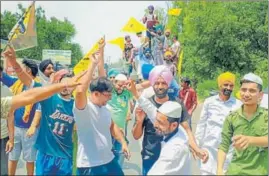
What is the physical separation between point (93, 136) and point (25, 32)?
1163 millimetres

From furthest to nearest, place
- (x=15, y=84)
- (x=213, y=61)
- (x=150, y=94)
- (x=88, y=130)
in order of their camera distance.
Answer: (x=213, y=61)
(x=15, y=84)
(x=150, y=94)
(x=88, y=130)

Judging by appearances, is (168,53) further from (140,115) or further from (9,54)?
(9,54)

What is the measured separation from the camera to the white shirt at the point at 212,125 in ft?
11.0

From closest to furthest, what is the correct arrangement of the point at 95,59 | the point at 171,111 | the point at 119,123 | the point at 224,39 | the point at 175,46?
the point at 171,111
the point at 95,59
the point at 119,123
the point at 224,39
the point at 175,46

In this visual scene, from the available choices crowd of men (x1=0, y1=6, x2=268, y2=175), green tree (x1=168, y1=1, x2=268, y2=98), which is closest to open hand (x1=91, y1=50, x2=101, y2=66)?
crowd of men (x1=0, y1=6, x2=268, y2=175)

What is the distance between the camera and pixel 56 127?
3.15 m

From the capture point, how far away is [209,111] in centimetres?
343

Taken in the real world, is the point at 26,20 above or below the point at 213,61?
above

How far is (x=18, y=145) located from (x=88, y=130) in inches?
49.4

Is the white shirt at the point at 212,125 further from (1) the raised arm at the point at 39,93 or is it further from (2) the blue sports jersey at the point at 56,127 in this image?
(1) the raised arm at the point at 39,93

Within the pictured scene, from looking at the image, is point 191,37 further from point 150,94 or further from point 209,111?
point 150,94

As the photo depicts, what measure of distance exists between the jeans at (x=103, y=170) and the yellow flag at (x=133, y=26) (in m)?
2.42

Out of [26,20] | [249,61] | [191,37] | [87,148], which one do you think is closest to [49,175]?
[87,148]

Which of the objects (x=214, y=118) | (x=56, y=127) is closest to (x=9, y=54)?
(x=56, y=127)
